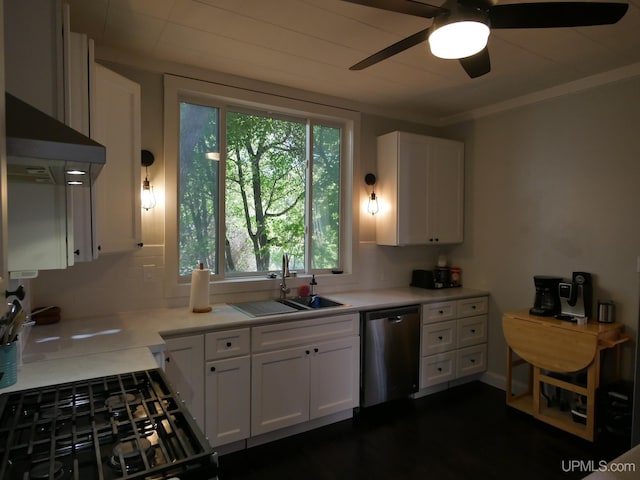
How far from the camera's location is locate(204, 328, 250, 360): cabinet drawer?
2406mm

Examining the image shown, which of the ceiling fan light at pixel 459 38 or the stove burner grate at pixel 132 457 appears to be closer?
the stove burner grate at pixel 132 457

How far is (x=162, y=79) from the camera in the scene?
9.04ft

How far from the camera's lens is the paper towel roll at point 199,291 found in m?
2.66

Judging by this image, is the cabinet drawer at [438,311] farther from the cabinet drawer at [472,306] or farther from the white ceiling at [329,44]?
the white ceiling at [329,44]

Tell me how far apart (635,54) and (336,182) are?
2.32m

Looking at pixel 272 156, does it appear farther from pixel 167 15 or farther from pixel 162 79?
pixel 167 15

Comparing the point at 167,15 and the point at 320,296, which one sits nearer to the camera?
the point at 167,15

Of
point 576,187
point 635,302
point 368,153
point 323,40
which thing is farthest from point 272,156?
point 635,302

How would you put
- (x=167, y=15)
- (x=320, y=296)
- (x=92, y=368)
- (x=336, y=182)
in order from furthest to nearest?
(x=336, y=182), (x=320, y=296), (x=167, y=15), (x=92, y=368)

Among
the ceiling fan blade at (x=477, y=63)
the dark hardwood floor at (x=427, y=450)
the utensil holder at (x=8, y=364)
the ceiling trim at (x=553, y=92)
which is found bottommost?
the dark hardwood floor at (x=427, y=450)

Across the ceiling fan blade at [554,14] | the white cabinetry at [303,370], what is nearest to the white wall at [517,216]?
the white cabinetry at [303,370]

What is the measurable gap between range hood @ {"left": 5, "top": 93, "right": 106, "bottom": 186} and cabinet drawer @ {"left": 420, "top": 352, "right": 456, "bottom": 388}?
116 inches

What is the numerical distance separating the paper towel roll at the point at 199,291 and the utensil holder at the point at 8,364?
1.17 metres

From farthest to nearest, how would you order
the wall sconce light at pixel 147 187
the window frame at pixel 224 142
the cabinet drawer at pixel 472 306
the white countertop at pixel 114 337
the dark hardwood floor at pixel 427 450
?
the cabinet drawer at pixel 472 306
the window frame at pixel 224 142
the wall sconce light at pixel 147 187
the dark hardwood floor at pixel 427 450
the white countertop at pixel 114 337
